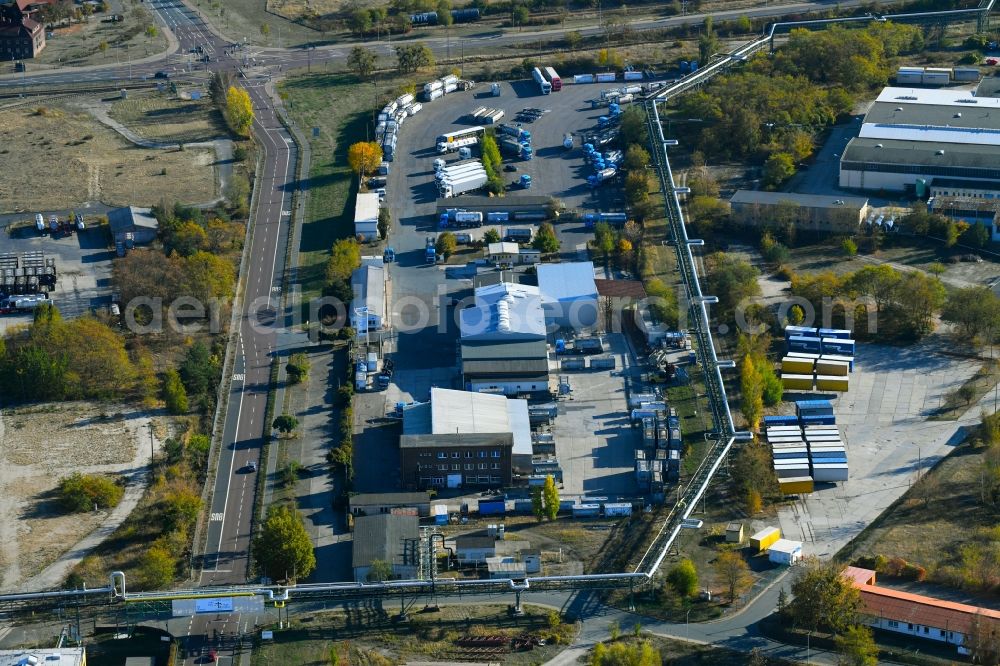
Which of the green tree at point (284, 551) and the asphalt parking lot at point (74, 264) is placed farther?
the asphalt parking lot at point (74, 264)

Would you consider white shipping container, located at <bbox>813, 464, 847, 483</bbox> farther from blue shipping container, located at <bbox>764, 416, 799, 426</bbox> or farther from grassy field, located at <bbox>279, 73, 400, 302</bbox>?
Result: grassy field, located at <bbox>279, 73, 400, 302</bbox>

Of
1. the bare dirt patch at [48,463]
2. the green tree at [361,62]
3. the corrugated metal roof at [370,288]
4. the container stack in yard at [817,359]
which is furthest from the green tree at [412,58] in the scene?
the bare dirt patch at [48,463]

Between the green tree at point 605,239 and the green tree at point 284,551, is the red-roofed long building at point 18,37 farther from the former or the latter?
the green tree at point 284,551

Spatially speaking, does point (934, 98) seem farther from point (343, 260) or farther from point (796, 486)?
point (796, 486)

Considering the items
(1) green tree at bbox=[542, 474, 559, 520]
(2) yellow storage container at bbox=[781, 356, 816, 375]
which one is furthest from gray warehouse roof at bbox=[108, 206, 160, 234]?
(2) yellow storage container at bbox=[781, 356, 816, 375]

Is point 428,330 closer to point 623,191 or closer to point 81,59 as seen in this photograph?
point 623,191


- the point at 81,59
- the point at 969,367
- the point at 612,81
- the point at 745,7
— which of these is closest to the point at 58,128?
the point at 81,59
